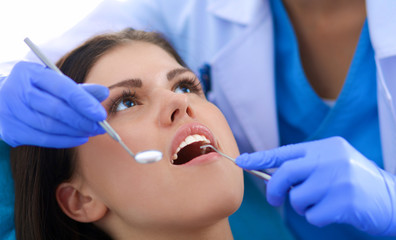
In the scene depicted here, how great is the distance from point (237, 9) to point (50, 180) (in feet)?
3.34

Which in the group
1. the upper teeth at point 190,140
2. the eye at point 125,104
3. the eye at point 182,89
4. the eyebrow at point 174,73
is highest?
the eyebrow at point 174,73

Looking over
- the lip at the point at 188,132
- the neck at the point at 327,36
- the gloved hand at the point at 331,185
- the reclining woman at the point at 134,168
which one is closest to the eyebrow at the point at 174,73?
the reclining woman at the point at 134,168

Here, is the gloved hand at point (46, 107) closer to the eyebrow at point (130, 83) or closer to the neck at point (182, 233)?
the eyebrow at point (130, 83)

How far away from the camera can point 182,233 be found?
1083mm

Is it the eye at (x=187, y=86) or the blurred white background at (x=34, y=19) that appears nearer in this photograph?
the eye at (x=187, y=86)

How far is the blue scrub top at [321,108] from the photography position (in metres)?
1.43

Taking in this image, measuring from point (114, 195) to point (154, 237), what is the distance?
0.58 feet

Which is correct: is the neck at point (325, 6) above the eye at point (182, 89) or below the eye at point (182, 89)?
above

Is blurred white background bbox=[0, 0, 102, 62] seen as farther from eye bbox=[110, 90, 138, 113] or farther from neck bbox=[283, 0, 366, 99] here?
neck bbox=[283, 0, 366, 99]

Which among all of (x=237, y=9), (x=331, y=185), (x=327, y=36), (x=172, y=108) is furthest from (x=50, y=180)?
(x=327, y=36)

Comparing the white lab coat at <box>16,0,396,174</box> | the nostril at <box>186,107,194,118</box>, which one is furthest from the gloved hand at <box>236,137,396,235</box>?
the white lab coat at <box>16,0,396,174</box>

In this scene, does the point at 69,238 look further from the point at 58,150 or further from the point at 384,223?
the point at 384,223

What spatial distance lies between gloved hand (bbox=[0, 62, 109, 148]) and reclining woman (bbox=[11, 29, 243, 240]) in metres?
0.05

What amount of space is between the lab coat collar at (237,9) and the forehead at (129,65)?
1.67 feet
